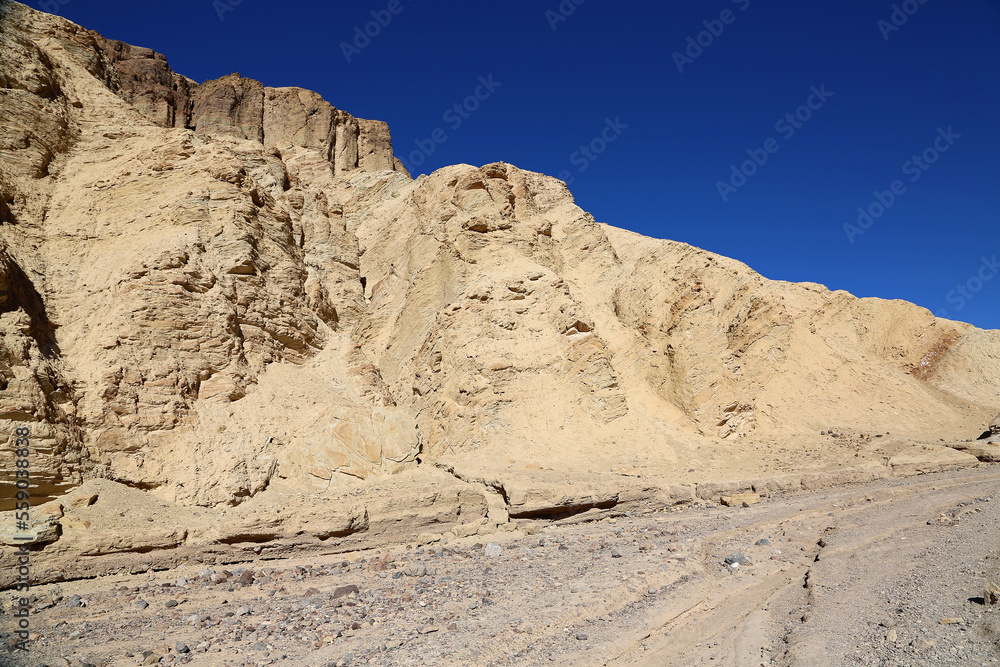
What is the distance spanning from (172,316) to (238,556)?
6.40m

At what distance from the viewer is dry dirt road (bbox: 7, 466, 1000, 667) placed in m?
4.72

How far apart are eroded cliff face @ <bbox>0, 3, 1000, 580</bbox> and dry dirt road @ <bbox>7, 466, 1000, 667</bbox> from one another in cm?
264

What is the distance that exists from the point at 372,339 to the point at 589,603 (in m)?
14.2

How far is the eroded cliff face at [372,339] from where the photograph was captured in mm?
10938

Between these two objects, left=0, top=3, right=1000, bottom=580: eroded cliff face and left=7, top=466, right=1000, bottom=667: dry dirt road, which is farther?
left=0, top=3, right=1000, bottom=580: eroded cliff face

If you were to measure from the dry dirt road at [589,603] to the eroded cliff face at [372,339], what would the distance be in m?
2.64

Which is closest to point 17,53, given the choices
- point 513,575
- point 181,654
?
point 181,654

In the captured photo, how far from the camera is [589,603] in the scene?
6.38m

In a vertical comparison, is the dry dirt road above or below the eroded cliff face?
below

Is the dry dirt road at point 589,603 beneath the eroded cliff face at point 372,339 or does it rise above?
beneath

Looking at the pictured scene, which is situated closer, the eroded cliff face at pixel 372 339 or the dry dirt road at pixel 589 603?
the dry dirt road at pixel 589 603

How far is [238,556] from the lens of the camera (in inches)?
350

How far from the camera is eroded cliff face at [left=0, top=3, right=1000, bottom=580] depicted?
35.9ft

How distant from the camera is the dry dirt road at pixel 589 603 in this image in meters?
4.72
